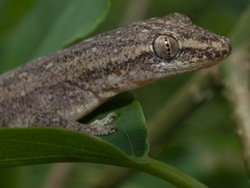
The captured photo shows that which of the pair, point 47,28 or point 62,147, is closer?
point 62,147

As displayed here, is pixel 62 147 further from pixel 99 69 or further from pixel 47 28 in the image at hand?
pixel 47 28

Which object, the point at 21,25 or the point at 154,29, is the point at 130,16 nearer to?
the point at 21,25

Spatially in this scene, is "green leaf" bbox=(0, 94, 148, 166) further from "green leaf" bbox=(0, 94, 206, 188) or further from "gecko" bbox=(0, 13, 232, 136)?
"gecko" bbox=(0, 13, 232, 136)

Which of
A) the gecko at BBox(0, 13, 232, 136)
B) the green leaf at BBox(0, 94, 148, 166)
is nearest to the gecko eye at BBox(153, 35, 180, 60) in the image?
the gecko at BBox(0, 13, 232, 136)

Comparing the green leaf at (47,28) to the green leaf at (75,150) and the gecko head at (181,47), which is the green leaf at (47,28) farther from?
the green leaf at (75,150)

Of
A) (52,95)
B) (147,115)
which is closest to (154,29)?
(52,95)

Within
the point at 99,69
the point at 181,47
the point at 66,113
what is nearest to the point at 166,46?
the point at 181,47

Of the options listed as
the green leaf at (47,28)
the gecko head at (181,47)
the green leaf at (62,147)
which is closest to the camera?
the green leaf at (62,147)

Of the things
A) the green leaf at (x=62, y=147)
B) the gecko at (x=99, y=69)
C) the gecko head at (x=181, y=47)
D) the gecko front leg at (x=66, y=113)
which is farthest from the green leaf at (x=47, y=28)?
the green leaf at (x=62, y=147)
